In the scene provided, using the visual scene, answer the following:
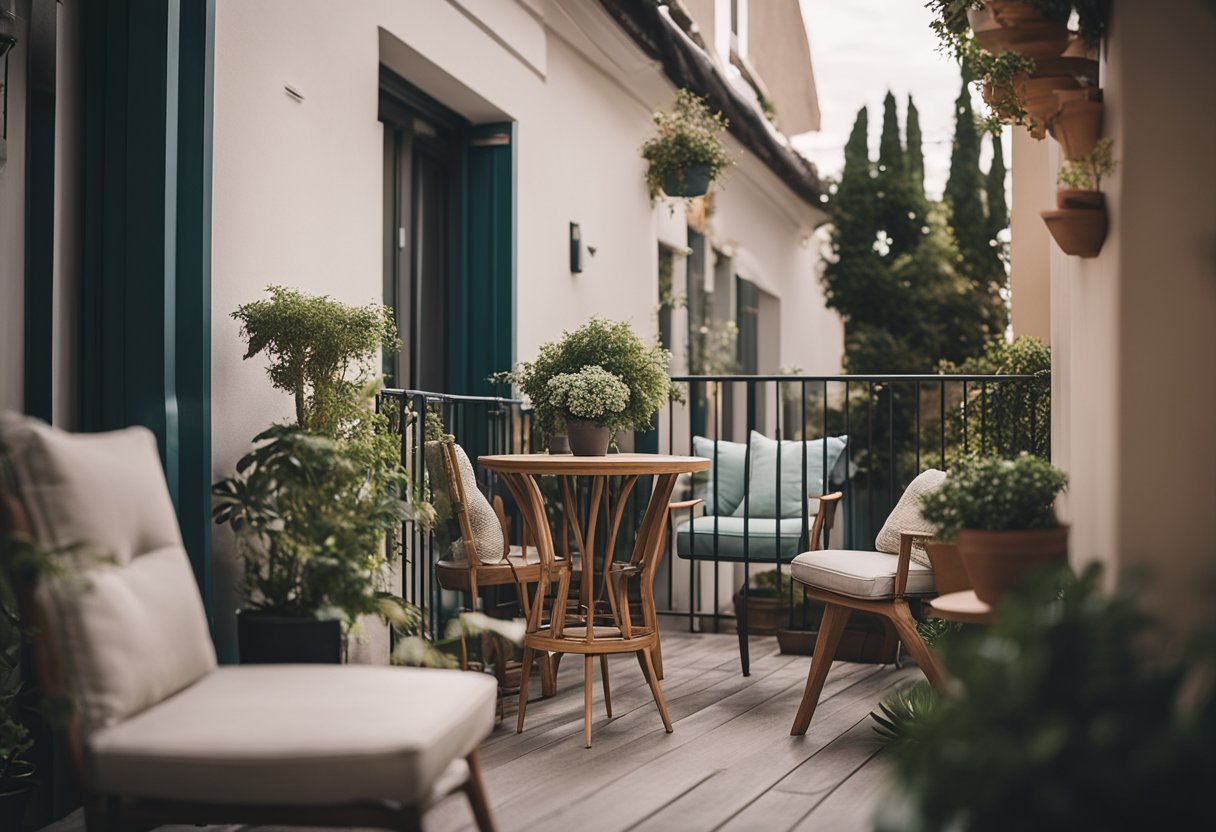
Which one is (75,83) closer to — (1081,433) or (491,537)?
(491,537)

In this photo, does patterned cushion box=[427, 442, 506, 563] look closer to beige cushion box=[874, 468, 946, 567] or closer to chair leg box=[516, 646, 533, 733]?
chair leg box=[516, 646, 533, 733]

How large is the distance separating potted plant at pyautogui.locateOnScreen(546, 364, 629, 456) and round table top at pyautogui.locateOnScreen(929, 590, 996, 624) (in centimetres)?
157

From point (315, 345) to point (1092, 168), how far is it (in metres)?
1.92

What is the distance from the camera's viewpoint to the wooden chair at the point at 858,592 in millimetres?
3523

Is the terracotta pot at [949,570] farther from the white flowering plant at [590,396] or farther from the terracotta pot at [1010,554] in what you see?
the white flowering plant at [590,396]

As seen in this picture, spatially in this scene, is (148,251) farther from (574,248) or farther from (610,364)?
(574,248)

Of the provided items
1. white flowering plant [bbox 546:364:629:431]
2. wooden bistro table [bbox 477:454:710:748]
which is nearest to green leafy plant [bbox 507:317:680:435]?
white flowering plant [bbox 546:364:629:431]

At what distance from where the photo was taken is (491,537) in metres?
3.91

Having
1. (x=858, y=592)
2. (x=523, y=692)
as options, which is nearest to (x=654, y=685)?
(x=523, y=692)

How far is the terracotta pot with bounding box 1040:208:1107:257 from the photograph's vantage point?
91.8 inches

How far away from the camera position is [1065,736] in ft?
4.42

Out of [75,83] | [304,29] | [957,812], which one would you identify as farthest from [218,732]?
[304,29]

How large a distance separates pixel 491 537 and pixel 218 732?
2063mm

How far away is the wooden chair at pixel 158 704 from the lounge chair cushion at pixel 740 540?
298cm
